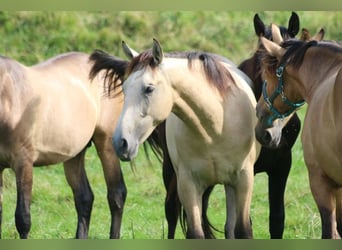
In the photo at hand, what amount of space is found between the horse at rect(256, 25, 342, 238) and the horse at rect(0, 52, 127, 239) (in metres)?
0.96

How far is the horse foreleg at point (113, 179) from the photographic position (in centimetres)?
659

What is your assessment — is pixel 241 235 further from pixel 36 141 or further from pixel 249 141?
pixel 36 141

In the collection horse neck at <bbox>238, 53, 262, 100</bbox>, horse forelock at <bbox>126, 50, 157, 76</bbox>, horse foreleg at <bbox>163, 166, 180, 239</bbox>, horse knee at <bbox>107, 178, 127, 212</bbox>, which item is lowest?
horse knee at <bbox>107, 178, 127, 212</bbox>

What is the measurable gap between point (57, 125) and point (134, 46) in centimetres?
602

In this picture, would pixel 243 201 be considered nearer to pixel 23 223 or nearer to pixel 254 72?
pixel 254 72

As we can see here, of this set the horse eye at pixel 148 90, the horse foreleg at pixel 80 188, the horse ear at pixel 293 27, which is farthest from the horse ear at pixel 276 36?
the horse foreleg at pixel 80 188

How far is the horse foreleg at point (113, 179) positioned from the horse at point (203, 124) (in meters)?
1.58

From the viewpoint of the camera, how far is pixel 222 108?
4.81 meters

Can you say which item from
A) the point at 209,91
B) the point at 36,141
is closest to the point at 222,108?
the point at 209,91

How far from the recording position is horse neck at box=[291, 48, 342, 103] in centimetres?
436

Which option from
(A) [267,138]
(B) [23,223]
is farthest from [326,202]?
(B) [23,223]

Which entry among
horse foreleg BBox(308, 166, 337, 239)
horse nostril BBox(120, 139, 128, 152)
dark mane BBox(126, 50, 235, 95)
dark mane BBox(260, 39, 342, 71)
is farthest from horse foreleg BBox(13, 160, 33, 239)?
horse foreleg BBox(308, 166, 337, 239)

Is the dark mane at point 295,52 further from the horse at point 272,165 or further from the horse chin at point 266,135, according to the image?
the horse at point 272,165

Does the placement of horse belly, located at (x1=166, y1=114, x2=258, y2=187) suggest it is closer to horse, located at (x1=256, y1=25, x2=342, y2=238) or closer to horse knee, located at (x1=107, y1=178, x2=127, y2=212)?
horse, located at (x1=256, y1=25, x2=342, y2=238)
